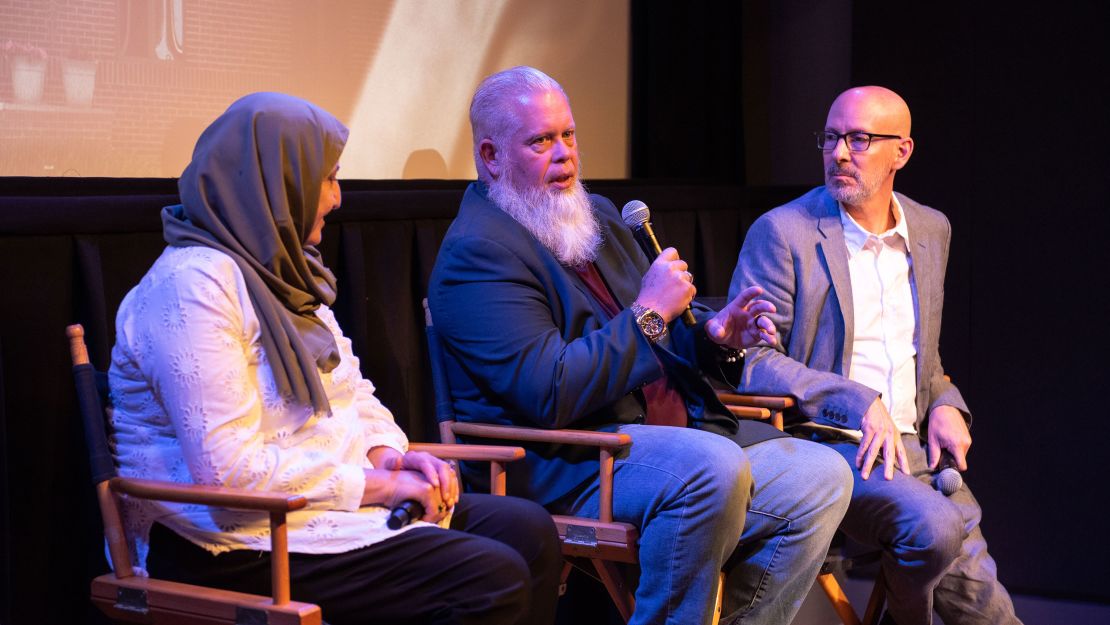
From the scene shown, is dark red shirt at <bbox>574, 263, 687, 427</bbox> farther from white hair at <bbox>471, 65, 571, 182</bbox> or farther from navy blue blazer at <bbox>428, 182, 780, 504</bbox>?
white hair at <bbox>471, 65, 571, 182</bbox>

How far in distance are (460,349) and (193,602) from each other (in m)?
0.85

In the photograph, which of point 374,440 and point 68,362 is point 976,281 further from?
point 68,362

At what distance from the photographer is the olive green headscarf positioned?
2.25m

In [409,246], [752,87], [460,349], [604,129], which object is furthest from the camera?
[752,87]

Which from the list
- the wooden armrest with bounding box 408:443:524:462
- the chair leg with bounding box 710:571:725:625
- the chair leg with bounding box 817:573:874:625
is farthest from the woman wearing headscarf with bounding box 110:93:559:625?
the chair leg with bounding box 817:573:874:625

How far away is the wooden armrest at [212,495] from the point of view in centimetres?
206

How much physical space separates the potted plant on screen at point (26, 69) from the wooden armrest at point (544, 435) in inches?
48.3

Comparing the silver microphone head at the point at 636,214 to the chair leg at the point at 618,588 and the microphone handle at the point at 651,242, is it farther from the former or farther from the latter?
the chair leg at the point at 618,588

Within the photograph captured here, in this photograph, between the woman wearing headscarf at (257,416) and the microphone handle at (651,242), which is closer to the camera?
the woman wearing headscarf at (257,416)

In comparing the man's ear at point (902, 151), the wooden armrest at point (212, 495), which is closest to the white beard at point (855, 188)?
the man's ear at point (902, 151)

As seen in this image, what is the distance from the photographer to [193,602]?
2172 millimetres

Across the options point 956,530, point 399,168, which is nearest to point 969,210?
point 956,530

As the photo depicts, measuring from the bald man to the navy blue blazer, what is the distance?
0.28 meters

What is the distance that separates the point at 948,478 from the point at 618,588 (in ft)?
3.21
